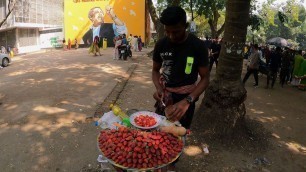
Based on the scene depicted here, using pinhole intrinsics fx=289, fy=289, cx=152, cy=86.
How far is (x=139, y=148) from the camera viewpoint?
2662mm

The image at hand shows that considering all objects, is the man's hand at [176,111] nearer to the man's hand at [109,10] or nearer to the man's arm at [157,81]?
the man's arm at [157,81]

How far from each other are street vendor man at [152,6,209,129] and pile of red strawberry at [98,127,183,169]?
382 millimetres

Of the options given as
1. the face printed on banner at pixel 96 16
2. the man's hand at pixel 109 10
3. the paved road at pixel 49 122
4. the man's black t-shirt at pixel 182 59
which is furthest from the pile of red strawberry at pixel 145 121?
the face printed on banner at pixel 96 16

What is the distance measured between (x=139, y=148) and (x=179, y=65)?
1.15m

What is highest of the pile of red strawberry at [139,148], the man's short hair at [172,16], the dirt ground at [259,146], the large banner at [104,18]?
the large banner at [104,18]

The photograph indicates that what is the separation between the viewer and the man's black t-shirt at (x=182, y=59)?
10.7ft

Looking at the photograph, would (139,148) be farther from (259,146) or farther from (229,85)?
A: (259,146)

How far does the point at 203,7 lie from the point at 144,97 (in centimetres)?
1236

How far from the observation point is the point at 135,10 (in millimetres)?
32438

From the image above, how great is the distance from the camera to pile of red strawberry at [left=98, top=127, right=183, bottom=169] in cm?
264

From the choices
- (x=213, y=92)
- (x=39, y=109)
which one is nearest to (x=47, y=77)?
(x=39, y=109)

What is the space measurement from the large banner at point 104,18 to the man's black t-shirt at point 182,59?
29.8 metres

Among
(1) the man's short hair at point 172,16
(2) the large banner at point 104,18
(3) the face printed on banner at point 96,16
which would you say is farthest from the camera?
(3) the face printed on banner at point 96,16

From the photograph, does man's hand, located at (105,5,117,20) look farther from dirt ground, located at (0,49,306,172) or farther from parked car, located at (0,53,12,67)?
dirt ground, located at (0,49,306,172)
